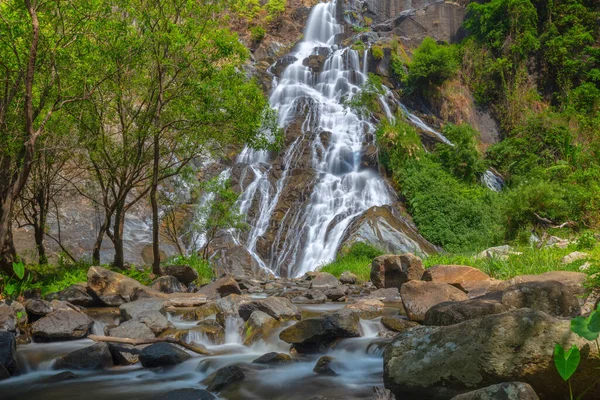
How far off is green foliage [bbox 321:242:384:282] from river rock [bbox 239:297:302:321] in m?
6.95

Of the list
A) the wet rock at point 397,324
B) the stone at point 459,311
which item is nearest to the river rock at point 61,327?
the wet rock at point 397,324

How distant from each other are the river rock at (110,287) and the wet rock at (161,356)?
13.8ft

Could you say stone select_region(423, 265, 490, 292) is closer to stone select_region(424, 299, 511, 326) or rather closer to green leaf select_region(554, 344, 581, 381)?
stone select_region(424, 299, 511, 326)

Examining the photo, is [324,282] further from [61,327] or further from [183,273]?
[61,327]

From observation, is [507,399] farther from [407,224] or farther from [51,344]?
[407,224]

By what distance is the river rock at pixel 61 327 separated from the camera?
25.5 feet

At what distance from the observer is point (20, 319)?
8.39 m

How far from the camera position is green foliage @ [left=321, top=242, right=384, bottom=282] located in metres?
16.3

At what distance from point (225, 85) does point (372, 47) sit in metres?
23.4

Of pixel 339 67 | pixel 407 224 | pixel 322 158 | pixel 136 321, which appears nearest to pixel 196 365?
pixel 136 321

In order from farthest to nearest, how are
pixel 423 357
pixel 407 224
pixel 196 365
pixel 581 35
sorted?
1. pixel 581 35
2. pixel 407 224
3. pixel 196 365
4. pixel 423 357

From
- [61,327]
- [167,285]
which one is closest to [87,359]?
[61,327]

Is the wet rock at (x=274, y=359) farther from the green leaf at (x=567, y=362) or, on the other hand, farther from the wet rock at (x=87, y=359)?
the green leaf at (x=567, y=362)

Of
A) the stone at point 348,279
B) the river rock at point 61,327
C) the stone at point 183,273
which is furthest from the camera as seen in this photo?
the stone at point 348,279
